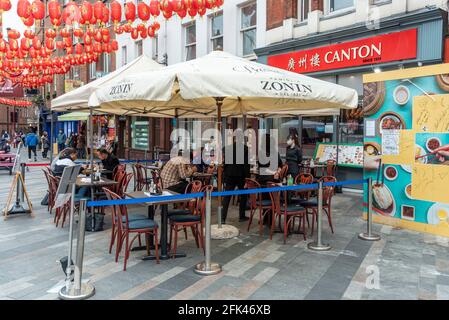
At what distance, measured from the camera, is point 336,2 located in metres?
12.1

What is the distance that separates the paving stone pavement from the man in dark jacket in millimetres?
972

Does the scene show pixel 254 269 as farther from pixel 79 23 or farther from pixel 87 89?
pixel 79 23

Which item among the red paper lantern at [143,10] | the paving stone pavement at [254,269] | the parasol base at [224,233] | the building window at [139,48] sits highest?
the building window at [139,48]

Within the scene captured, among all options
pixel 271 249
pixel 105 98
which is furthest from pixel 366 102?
pixel 105 98

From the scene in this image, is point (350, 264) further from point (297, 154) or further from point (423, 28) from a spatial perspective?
point (423, 28)

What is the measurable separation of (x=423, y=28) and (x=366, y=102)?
3.24 meters

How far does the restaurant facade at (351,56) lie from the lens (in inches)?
374

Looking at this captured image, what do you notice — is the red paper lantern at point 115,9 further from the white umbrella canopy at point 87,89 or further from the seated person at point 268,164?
the seated person at point 268,164

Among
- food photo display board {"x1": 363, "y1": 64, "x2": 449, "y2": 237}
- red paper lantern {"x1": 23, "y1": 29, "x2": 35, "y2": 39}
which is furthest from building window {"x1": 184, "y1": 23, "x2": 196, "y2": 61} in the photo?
food photo display board {"x1": 363, "y1": 64, "x2": 449, "y2": 237}

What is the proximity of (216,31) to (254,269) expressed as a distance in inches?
535

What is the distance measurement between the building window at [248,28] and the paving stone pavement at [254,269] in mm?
9903

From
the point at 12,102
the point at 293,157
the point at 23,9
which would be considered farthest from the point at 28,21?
the point at 12,102

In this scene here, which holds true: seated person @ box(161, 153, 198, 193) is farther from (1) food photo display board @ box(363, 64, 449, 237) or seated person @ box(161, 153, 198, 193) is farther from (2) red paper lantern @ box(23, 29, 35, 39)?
(2) red paper lantern @ box(23, 29, 35, 39)

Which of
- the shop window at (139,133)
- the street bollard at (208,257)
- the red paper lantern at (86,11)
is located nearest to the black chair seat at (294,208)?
the street bollard at (208,257)
